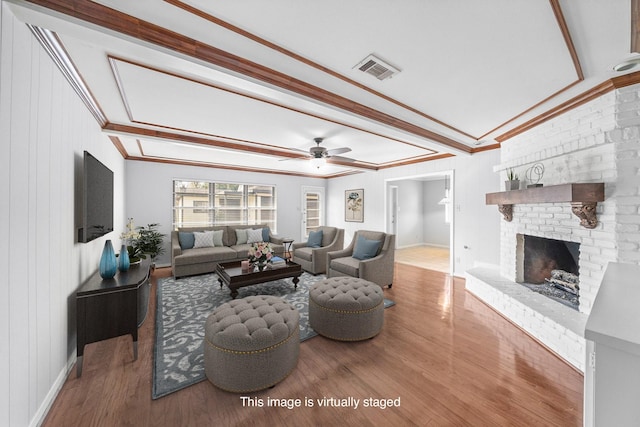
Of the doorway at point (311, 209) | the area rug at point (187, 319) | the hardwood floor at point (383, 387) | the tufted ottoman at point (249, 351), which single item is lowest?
the hardwood floor at point (383, 387)

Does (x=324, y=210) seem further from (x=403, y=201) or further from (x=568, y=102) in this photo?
(x=568, y=102)

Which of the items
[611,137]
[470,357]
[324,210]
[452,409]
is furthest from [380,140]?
[324,210]

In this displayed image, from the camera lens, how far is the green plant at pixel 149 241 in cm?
463

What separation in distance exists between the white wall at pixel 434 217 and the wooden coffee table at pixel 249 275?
618 cm

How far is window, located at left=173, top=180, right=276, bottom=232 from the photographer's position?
5750 mm

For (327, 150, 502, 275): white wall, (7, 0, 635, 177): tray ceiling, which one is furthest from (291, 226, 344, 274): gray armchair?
(7, 0, 635, 177): tray ceiling

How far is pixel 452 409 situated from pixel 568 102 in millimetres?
3112

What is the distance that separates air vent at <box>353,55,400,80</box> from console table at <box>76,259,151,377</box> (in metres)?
2.72

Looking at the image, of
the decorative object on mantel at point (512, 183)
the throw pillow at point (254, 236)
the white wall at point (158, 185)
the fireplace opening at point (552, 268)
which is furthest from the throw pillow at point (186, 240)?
the fireplace opening at point (552, 268)

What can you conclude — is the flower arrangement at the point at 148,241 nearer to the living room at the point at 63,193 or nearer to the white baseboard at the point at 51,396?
the living room at the point at 63,193

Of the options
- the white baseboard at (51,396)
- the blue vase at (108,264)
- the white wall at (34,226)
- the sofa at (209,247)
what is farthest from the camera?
the sofa at (209,247)

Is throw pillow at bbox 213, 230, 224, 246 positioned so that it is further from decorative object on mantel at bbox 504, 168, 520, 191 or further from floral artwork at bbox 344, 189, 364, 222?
decorative object on mantel at bbox 504, 168, 520, 191

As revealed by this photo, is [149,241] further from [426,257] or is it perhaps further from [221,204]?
[426,257]

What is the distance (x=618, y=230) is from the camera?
6.76 ft
